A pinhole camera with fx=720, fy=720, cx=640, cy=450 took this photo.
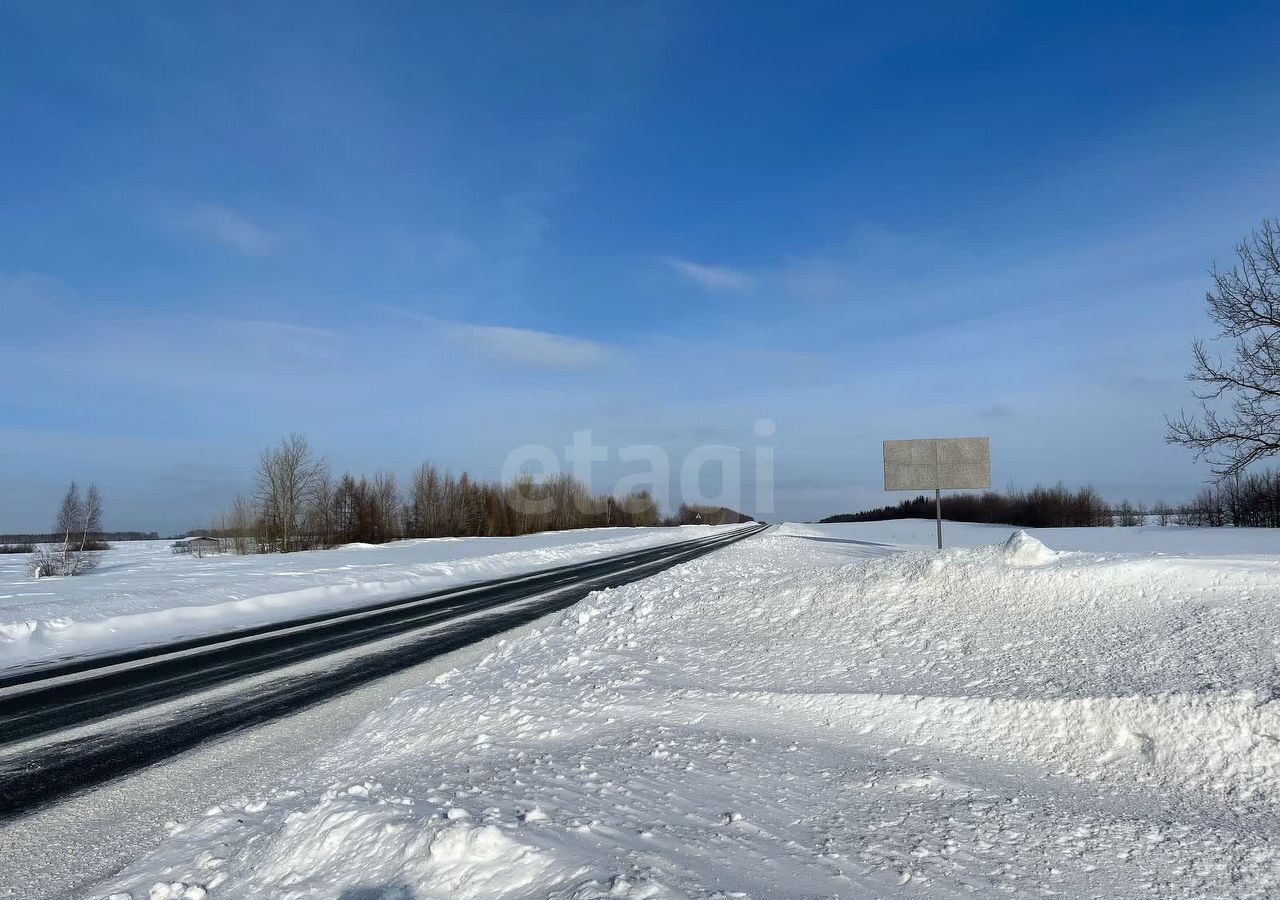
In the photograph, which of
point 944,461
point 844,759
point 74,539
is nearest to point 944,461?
point 944,461

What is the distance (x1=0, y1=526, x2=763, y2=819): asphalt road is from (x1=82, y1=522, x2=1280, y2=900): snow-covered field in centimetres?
167

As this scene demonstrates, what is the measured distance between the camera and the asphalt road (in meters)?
5.86

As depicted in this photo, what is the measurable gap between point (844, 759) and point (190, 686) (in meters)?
7.63

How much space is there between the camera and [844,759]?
5.19 metres

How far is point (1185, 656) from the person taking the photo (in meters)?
6.27

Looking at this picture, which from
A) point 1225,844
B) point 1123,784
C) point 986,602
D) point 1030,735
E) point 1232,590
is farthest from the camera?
point 986,602

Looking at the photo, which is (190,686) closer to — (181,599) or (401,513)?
(181,599)

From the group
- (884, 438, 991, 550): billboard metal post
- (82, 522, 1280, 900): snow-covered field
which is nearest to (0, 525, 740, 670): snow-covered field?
(82, 522, 1280, 900): snow-covered field

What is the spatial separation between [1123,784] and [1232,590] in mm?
3876

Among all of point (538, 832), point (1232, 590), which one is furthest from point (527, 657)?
point (1232, 590)

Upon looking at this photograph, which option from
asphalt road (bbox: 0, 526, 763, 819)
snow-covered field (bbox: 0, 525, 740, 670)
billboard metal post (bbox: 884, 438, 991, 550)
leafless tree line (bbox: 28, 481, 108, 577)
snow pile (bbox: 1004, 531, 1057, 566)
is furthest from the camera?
leafless tree line (bbox: 28, 481, 108, 577)

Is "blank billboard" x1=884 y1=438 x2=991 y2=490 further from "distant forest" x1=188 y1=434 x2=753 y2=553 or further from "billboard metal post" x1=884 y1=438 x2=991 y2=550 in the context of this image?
"distant forest" x1=188 y1=434 x2=753 y2=553

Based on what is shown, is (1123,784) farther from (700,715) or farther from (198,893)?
(198,893)

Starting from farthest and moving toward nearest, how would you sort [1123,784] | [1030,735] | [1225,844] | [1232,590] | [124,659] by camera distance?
[124,659] → [1232,590] → [1030,735] → [1123,784] → [1225,844]
